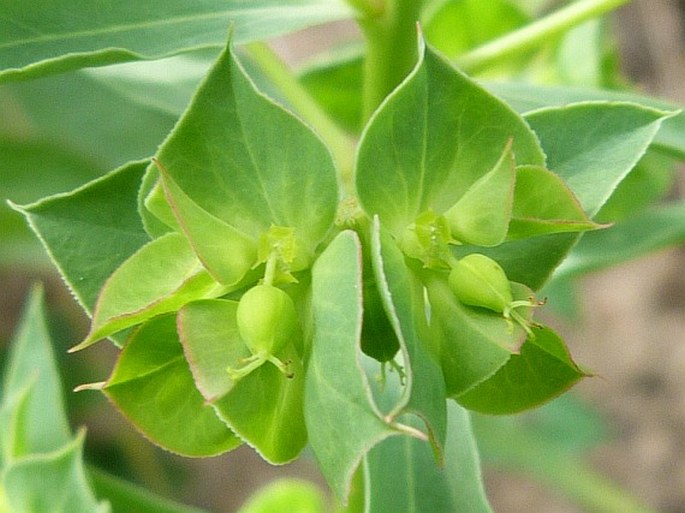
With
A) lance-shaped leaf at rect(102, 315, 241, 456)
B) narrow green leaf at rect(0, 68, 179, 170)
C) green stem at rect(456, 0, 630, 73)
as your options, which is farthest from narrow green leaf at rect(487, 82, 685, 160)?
narrow green leaf at rect(0, 68, 179, 170)

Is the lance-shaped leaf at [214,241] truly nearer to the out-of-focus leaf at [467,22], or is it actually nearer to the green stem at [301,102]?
the green stem at [301,102]

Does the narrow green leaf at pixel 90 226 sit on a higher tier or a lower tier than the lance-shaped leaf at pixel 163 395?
higher

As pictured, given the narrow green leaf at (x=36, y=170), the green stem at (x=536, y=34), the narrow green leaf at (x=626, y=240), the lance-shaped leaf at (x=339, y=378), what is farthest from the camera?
the narrow green leaf at (x=36, y=170)

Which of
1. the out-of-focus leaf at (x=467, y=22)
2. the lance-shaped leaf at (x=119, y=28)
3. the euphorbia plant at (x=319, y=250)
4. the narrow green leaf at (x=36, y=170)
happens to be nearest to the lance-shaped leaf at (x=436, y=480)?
the euphorbia plant at (x=319, y=250)

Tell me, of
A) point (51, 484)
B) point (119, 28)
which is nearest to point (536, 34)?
point (119, 28)

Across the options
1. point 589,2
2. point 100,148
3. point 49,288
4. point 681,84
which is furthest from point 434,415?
point 681,84

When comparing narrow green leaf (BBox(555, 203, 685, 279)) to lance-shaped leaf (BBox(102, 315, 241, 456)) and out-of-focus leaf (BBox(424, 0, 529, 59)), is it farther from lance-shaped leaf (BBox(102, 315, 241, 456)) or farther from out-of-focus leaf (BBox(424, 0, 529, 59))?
lance-shaped leaf (BBox(102, 315, 241, 456))

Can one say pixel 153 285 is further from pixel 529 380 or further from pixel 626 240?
pixel 626 240
